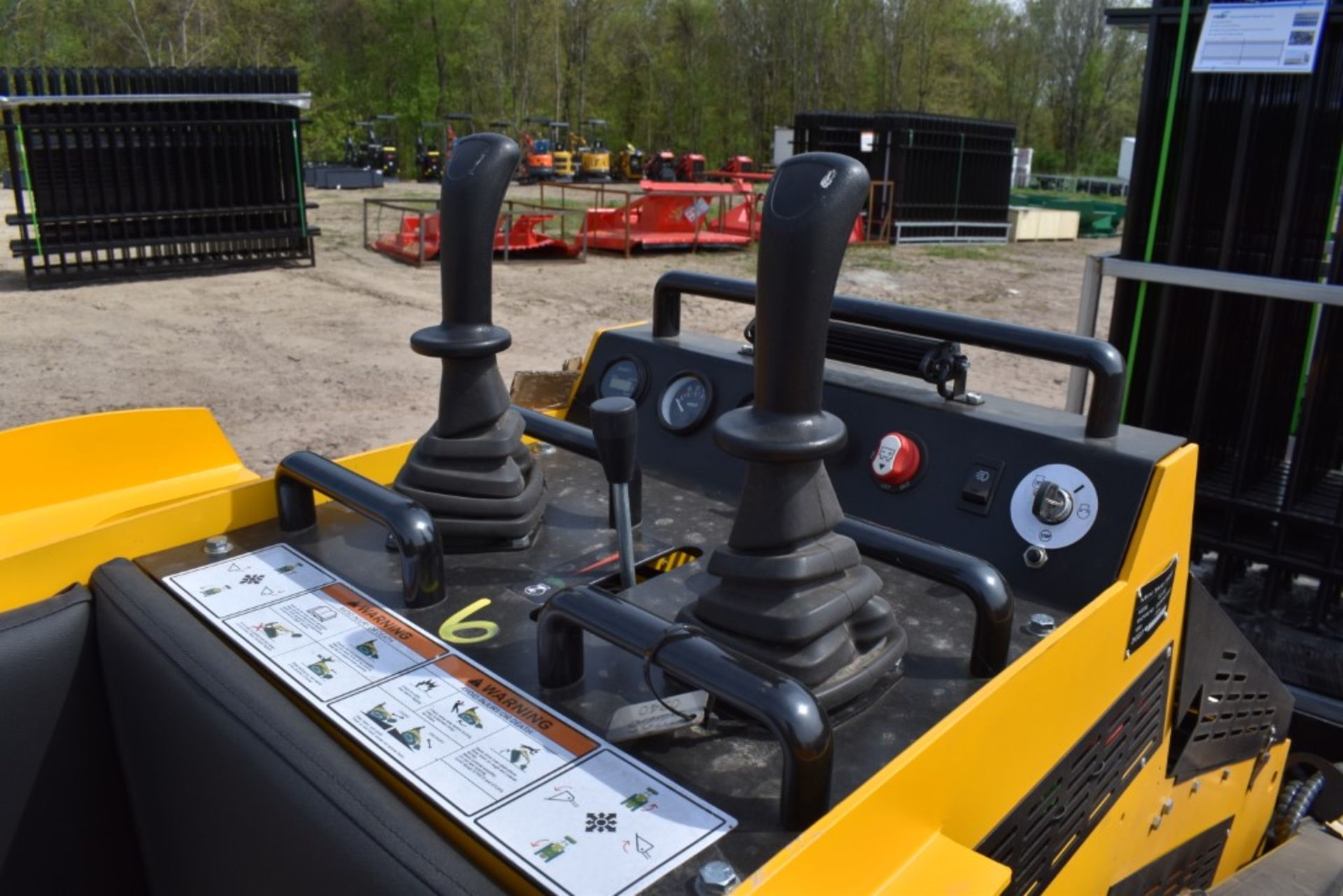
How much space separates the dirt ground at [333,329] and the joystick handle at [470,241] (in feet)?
15.0

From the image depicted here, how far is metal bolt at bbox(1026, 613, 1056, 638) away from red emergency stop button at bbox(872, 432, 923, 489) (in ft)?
1.22

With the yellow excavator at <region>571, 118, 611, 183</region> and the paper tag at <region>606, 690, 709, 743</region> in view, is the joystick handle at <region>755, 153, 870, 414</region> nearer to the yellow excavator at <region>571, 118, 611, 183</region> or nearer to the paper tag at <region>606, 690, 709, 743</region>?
the paper tag at <region>606, 690, 709, 743</region>

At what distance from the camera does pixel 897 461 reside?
1.82 meters

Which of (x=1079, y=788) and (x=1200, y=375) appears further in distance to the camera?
(x=1200, y=375)

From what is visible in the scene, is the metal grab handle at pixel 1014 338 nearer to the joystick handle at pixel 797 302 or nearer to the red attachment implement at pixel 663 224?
the joystick handle at pixel 797 302

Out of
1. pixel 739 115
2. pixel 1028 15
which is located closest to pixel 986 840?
pixel 739 115

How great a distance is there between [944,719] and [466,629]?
62 cm

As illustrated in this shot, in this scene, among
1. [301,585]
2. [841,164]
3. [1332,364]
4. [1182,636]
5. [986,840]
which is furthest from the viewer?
→ [1332,364]

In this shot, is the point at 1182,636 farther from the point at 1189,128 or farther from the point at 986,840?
the point at 1189,128

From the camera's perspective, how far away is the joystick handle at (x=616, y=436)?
4.61 ft

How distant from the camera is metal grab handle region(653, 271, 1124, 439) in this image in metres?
1.63

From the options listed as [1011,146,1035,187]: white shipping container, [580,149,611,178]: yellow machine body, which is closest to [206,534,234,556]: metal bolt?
[580,149,611,178]: yellow machine body

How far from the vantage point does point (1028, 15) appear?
42.4 metres

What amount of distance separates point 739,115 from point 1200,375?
1541 inches
